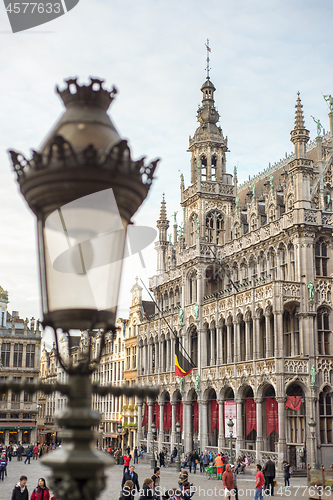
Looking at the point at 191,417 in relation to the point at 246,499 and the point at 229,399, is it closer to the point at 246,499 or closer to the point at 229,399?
the point at 229,399

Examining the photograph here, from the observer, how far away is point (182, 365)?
44562 mm

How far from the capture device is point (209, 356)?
45156 mm

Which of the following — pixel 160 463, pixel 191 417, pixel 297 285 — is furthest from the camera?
pixel 191 417

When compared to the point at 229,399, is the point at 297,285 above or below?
above

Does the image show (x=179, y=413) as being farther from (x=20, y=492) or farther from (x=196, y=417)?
(x=20, y=492)

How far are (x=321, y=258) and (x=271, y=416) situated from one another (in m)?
9.97

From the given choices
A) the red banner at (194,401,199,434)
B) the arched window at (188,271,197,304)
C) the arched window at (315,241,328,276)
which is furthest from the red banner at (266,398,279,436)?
the arched window at (188,271,197,304)

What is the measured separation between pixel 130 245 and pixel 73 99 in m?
1.05

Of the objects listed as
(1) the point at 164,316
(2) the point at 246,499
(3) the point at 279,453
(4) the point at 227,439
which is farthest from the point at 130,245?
(1) the point at 164,316

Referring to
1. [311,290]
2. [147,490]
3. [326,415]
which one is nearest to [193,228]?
[311,290]

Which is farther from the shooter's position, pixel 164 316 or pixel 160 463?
pixel 164 316

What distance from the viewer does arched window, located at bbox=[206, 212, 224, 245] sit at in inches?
1889

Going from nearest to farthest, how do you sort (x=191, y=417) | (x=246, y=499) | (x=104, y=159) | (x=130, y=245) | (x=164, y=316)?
(x=104, y=159) < (x=130, y=245) < (x=246, y=499) < (x=191, y=417) < (x=164, y=316)

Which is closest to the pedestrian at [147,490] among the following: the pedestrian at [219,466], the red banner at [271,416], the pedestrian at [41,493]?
the pedestrian at [41,493]
